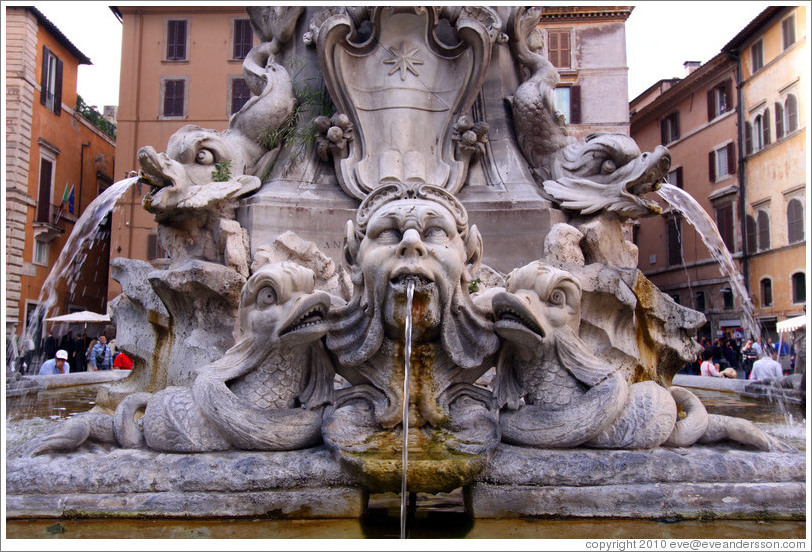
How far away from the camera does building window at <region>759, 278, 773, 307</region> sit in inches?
1013

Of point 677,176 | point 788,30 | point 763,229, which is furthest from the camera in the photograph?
point 677,176

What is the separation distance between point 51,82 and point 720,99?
25206 mm

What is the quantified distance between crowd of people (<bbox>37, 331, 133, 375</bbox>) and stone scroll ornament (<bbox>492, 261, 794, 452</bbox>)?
22.2ft

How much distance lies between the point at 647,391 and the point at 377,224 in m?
1.27

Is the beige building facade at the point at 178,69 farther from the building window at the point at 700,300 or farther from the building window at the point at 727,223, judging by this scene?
the building window at the point at 700,300

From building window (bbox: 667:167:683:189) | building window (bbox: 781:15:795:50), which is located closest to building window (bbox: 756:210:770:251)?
building window (bbox: 781:15:795:50)

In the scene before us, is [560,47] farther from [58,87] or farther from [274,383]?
[274,383]

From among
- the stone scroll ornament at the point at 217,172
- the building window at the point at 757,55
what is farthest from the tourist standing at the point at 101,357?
the building window at the point at 757,55

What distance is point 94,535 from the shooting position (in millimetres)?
2506

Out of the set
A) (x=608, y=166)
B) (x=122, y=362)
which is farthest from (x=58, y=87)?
(x=608, y=166)

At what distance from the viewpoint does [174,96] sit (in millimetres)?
28531

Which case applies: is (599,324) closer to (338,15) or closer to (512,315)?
(512,315)

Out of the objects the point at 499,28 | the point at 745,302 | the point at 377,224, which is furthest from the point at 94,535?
the point at 745,302

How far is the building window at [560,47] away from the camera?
96.2 ft
